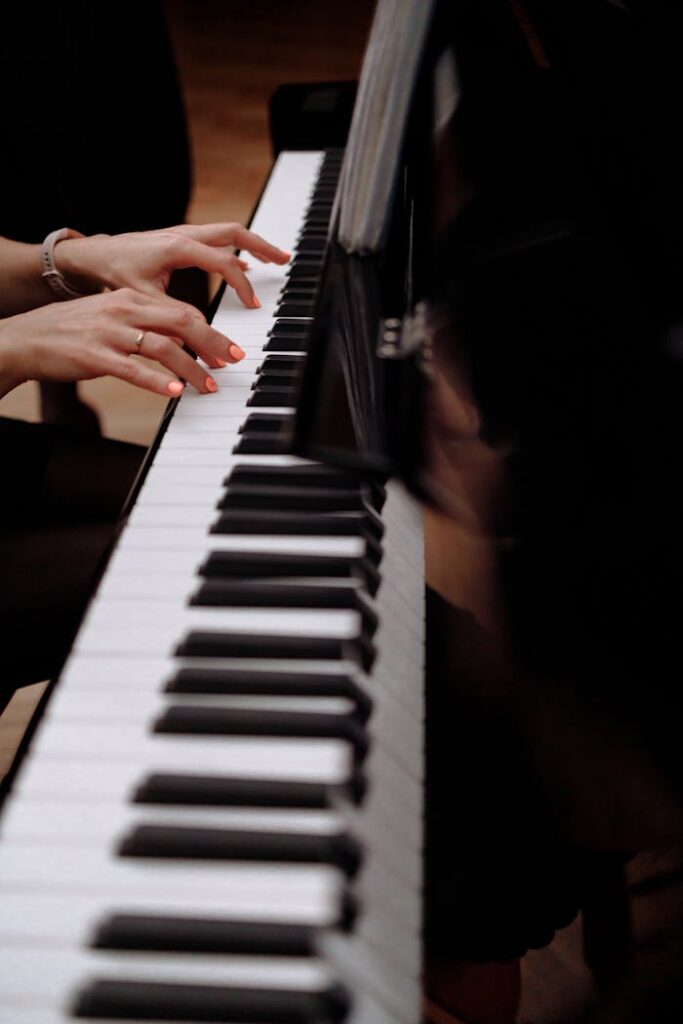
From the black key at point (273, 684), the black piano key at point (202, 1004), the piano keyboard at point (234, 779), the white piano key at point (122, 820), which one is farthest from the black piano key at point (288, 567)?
the black piano key at point (202, 1004)

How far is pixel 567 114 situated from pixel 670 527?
0.49 meters

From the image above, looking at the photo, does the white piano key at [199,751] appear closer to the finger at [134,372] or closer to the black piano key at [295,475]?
the black piano key at [295,475]

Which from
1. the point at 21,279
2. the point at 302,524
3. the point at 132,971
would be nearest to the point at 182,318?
the point at 302,524

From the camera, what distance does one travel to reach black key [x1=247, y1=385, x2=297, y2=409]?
0.88 m

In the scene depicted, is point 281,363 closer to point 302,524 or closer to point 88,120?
point 302,524

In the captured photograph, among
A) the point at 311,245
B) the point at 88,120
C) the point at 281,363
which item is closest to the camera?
the point at 281,363

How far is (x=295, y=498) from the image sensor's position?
0.75m

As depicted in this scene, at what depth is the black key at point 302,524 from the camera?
71 cm

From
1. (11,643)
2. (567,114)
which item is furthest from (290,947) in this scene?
(567,114)

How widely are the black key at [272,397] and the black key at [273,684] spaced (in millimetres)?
371

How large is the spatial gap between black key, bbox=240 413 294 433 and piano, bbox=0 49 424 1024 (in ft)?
0.24

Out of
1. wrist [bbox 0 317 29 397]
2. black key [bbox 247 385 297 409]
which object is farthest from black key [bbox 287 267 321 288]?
wrist [bbox 0 317 29 397]

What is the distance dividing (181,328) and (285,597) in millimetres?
419

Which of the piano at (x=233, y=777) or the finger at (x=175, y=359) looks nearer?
the piano at (x=233, y=777)
